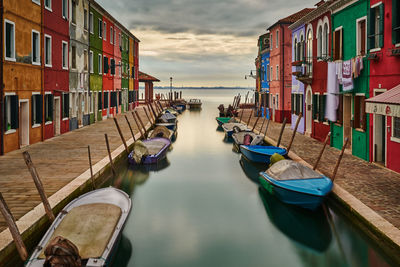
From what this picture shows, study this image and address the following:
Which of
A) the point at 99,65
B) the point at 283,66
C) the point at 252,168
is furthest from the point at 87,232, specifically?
the point at 283,66

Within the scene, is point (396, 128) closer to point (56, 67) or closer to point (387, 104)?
point (387, 104)

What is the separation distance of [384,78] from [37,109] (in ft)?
47.5

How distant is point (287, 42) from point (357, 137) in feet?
56.3

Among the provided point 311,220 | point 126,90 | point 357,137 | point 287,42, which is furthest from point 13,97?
point 126,90

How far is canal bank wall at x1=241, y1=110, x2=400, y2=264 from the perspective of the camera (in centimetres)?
764

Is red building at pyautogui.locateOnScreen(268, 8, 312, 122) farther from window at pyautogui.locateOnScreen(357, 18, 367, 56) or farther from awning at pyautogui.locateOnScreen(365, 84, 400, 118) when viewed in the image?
awning at pyautogui.locateOnScreen(365, 84, 400, 118)

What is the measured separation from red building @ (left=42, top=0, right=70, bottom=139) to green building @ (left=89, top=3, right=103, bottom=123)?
5922 millimetres

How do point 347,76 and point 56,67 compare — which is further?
point 56,67

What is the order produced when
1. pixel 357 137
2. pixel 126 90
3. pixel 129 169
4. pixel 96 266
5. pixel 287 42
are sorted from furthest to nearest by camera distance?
1. pixel 126 90
2. pixel 287 42
3. pixel 129 169
4. pixel 357 137
5. pixel 96 266

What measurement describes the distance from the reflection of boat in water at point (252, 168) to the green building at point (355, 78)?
138 inches

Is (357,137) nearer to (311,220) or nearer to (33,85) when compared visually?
(311,220)

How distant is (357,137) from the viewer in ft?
49.4

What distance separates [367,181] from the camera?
11266 mm

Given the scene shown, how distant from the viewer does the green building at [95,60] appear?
94.4ft
